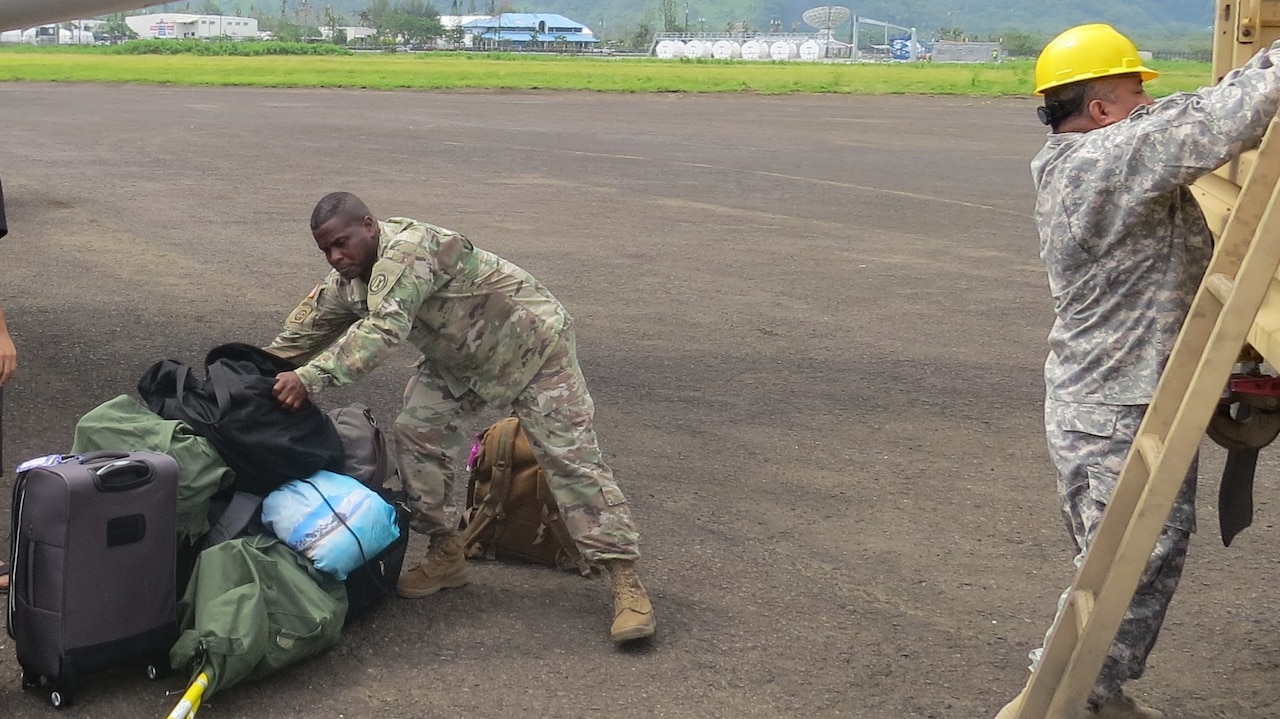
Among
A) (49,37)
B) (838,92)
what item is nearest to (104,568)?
(838,92)

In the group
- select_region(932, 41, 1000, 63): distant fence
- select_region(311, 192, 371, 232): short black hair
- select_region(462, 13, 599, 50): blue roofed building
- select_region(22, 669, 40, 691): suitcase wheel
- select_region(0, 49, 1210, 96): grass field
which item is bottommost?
select_region(22, 669, 40, 691): suitcase wheel

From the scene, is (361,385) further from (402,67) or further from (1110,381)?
(402,67)

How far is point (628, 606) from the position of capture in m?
4.76

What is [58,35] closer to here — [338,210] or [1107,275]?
[338,210]

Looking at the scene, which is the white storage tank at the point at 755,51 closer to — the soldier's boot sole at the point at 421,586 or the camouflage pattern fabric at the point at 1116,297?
the soldier's boot sole at the point at 421,586

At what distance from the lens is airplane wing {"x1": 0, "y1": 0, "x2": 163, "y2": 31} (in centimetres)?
796

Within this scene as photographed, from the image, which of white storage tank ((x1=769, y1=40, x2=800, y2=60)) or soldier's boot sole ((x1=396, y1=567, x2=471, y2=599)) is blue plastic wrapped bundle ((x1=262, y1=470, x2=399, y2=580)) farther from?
white storage tank ((x1=769, y1=40, x2=800, y2=60))

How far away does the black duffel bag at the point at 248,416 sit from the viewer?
14.5 feet

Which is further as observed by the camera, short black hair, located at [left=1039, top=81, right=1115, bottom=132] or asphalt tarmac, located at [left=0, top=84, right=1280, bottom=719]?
asphalt tarmac, located at [left=0, top=84, right=1280, bottom=719]

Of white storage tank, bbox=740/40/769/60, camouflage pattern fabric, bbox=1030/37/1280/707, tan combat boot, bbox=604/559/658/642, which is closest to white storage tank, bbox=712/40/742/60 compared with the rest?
white storage tank, bbox=740/40/769/60

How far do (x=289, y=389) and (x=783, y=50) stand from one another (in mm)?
127237

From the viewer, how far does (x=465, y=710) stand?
14.0 ft

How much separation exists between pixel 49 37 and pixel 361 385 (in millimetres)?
158514

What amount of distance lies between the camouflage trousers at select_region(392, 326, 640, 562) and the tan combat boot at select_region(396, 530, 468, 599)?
0.30ft
